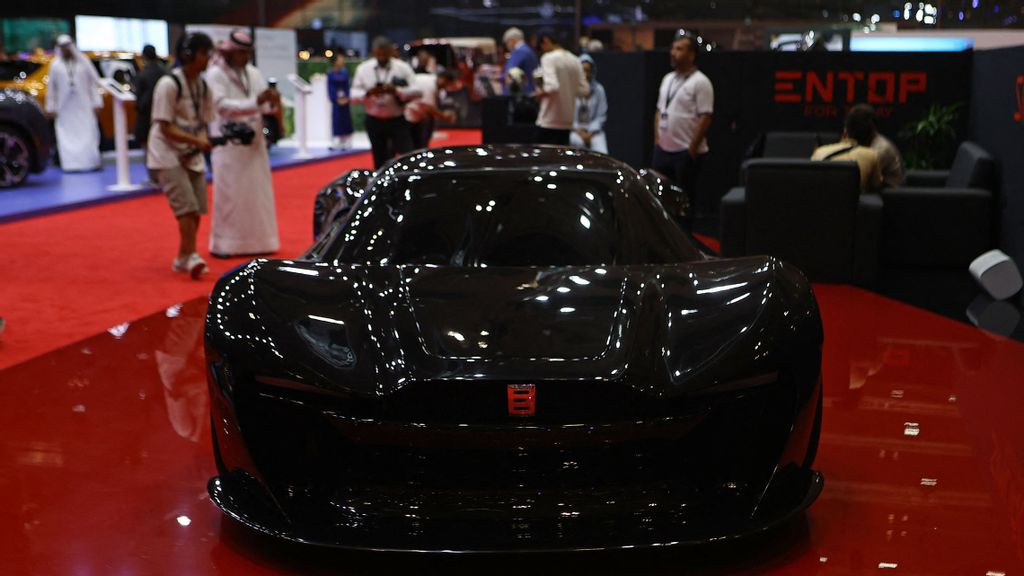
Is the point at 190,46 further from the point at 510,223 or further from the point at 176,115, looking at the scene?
the point at 510,223

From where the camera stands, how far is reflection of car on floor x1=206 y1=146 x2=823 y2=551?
2889 millimetres

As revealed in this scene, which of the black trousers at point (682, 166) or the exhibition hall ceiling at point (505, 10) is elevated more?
the exhibition hall ceiling at point (505, 10)

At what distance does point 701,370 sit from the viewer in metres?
2.97

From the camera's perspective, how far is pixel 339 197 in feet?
17.4

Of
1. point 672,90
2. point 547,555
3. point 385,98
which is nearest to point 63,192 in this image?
point 385,98

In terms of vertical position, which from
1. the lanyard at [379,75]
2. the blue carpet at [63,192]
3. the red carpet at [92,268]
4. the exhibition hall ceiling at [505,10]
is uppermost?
the exhibition hall ceiling at [505,10]

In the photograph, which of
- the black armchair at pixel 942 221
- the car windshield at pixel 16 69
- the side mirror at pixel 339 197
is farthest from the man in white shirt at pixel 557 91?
the car windshield at pixel 16 69

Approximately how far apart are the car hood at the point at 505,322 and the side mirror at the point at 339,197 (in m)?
1.05

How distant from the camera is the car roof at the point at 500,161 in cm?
421

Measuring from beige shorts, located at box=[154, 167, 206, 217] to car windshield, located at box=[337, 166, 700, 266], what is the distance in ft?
13.1

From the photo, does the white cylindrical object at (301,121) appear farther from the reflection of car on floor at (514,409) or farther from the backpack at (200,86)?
the reflection of car on floor at (514,409)

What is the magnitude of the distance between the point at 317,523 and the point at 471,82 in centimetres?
2556

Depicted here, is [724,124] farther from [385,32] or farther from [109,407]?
[385,32]

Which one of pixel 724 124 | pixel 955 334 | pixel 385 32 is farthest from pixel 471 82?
pixel 955 334
